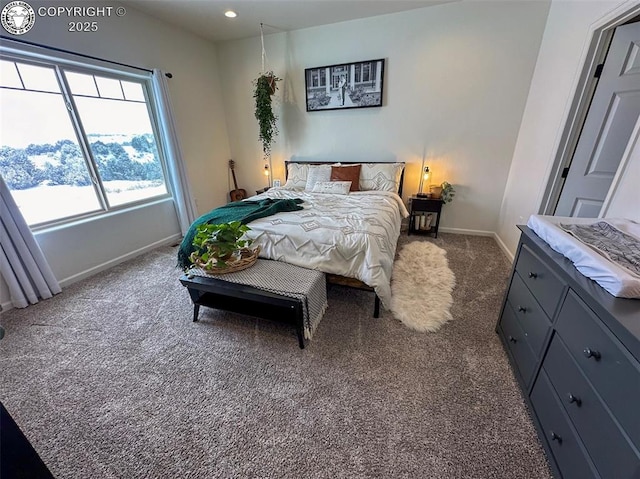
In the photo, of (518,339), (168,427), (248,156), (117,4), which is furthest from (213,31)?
(518,339)

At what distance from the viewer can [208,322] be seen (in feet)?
6.54

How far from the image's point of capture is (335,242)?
1.90 m

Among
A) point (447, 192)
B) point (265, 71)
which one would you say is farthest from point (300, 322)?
point (265, 71)

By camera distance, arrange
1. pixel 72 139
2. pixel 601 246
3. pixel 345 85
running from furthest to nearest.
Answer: pixel 345 85, pixel 72 139, pixel 601 246

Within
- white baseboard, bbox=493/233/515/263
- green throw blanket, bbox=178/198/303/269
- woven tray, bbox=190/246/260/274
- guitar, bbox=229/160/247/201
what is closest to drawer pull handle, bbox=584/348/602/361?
woven tray, bbox=190/246/260/274

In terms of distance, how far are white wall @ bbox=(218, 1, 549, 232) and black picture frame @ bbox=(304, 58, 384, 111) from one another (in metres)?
0.09

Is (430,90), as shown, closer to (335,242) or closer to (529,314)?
(335,242)

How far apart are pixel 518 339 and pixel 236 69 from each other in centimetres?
472

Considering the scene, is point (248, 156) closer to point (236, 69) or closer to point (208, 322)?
point (236, 69)

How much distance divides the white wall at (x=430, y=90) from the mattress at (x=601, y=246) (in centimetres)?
218

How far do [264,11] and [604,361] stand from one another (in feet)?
13.2

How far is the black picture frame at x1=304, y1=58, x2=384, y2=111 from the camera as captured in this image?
326 centimetres

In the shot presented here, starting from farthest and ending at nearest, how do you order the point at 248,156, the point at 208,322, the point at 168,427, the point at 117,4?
1. the point at 248,156
2. the point at 117,4
3. the point at 208,322
4. the point at 168,427

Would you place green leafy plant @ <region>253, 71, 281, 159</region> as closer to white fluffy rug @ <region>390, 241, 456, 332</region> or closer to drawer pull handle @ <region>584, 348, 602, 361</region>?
white fluffy rug @ <region>390, 241, 456, 332</region>
